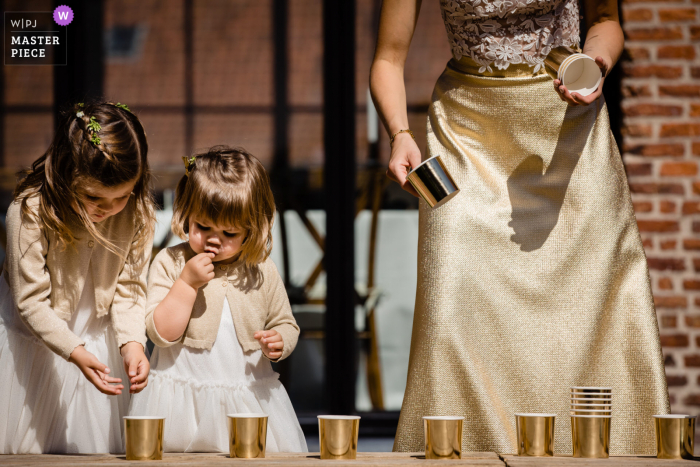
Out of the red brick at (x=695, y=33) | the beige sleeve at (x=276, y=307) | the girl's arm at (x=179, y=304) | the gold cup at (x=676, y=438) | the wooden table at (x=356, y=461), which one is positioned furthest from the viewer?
the red brick at (x=695, y=33)

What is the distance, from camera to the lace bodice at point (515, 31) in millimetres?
1673

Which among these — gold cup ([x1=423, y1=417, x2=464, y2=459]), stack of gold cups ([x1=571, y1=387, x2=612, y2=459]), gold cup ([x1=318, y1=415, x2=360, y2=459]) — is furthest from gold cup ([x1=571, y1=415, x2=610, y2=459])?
gold cup ([x1=318, y1=415, x2=360, y2=459])

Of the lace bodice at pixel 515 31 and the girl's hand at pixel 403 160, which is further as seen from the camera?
the lace bodice at pixel 515 31

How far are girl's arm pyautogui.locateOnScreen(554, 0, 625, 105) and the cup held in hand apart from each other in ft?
1.25

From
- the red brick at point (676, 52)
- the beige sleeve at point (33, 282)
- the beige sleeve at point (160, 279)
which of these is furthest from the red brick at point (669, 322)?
the beige sleeve at point (33, 282)

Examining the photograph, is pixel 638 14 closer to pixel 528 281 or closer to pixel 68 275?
pixel 528 281

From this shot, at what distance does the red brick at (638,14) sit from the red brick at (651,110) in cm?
34

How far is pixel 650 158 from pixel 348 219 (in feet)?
4.51

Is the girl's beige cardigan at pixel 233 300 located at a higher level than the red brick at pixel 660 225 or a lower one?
lower

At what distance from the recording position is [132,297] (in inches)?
72.2

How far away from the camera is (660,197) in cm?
296

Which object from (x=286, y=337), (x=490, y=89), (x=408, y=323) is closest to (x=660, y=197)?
(x=408, y=323)

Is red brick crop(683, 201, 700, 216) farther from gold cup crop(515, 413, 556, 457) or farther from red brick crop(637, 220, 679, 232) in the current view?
gold cup crop(515, 413, 556, 457)

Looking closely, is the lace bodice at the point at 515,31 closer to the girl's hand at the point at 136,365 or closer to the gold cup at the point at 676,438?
the gold cup at the point at 676,438
